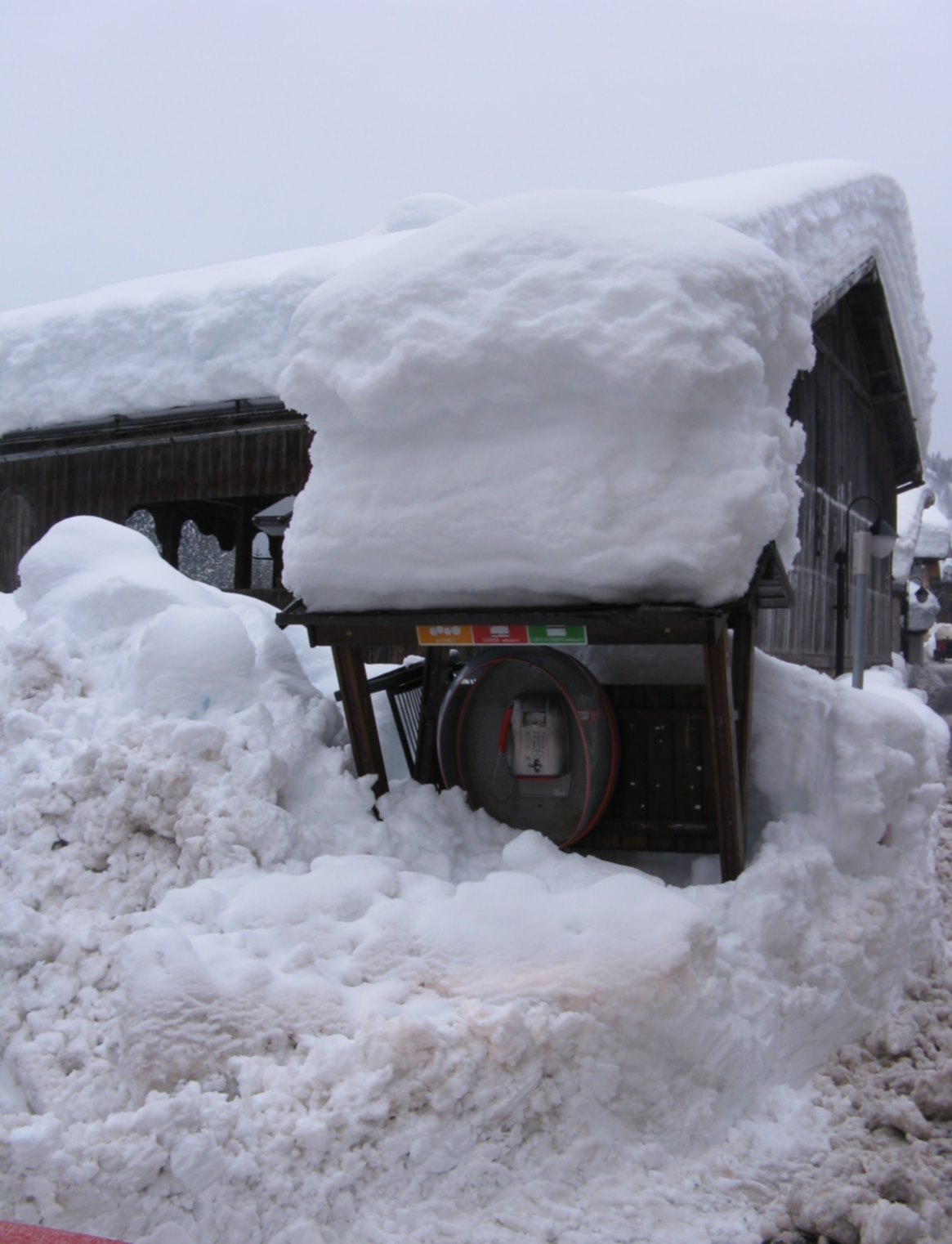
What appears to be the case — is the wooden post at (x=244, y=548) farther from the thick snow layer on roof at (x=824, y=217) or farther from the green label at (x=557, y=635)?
the green label at (x=557, y=635)

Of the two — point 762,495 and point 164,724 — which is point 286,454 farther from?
point 762,495

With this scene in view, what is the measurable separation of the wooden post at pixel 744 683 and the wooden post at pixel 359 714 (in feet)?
6.06

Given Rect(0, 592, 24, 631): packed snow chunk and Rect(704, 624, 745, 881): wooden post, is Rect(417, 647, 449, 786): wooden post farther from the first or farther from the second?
Rect(0, 592, 24, 631): packed snow chunk

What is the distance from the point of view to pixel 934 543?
3212 centimetres

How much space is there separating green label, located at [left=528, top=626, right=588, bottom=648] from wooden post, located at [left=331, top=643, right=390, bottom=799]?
998 mm

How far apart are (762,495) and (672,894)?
5.81 ft

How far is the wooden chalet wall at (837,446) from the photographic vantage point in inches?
477

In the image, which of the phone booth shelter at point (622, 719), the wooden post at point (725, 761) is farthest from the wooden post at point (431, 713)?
the wooden post at point (725, 761)

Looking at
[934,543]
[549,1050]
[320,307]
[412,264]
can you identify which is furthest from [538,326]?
[934,543]

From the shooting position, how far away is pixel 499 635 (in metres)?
5.02

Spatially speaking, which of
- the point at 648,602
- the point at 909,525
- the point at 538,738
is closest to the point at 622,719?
the point at 538,738

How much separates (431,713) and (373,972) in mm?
2295

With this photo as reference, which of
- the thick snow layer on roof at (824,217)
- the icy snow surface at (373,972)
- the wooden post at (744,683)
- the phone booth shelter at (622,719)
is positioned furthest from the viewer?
the thick snow layer on roof at (824,217)

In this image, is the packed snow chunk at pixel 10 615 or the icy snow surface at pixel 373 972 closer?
the icy snow surface at pixel 373 972
